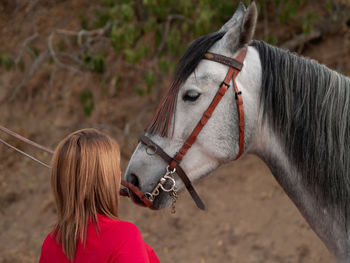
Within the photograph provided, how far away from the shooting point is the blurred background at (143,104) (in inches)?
194

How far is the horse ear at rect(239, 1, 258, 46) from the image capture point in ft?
6.43

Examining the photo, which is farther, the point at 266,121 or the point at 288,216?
the point at 288,216

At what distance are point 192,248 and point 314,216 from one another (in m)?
3.13

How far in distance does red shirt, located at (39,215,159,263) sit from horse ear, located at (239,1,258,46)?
111 centimetres

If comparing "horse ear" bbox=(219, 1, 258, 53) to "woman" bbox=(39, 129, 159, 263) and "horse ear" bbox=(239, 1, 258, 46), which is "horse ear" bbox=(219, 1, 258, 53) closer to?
"horse ear" bbox=(239, 1, 258, 46)

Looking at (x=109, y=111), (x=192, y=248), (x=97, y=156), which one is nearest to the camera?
(x=97, y=156)

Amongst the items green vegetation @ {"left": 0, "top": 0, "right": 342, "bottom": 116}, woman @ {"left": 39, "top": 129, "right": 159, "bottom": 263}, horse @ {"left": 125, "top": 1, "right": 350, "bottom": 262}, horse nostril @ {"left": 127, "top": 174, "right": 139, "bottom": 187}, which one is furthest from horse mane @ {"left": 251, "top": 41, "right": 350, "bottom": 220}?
green vegetation @ {"left": 0, "top": 0, "right": 342, "bottom": 116}

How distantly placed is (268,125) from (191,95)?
1.42ft

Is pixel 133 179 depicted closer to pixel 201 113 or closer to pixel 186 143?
pixel 186 143

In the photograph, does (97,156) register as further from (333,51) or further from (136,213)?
(333,51)

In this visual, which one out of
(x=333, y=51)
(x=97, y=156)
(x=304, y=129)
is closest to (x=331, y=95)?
(x=304, y=129)

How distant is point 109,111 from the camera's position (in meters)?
6.71

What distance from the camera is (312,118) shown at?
2.02 meters

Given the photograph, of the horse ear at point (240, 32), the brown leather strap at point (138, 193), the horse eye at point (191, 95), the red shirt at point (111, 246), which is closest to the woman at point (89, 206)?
the red shirt at point (111, 246)
